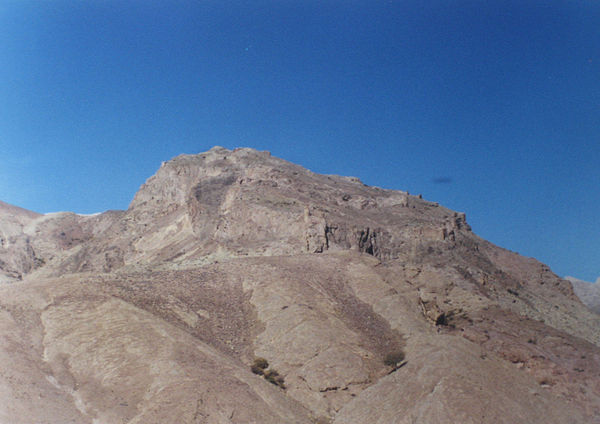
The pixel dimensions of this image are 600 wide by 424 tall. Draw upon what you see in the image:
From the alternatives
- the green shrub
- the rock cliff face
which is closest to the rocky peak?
the rock cliff face

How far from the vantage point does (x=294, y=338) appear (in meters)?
37.3

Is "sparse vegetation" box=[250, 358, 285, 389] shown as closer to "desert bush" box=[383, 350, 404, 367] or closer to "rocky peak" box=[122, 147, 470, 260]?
"desert bush" box=[383, 350, 404, 367]

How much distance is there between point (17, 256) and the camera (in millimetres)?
106062

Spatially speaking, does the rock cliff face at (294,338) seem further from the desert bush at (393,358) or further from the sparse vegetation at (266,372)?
the sparse vegetation at (266,372)

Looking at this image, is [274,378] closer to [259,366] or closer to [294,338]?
[259,366]

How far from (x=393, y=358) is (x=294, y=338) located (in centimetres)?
726

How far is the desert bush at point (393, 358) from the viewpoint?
Result: 118 ft

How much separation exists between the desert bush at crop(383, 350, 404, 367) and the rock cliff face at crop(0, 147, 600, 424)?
36 cm

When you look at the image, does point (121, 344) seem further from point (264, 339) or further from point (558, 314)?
point (558, 314)

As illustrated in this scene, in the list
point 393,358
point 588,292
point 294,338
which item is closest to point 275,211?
point 294,338

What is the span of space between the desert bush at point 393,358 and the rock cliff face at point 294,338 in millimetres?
359

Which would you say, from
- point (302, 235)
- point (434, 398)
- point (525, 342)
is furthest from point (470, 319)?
point (302, 235)

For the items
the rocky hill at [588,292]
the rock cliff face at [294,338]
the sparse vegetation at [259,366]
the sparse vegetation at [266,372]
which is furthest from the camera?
the rocky hill at [588,292]

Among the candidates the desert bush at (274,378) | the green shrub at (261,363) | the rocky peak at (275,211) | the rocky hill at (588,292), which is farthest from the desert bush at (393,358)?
the rocky hill at (588,292)
